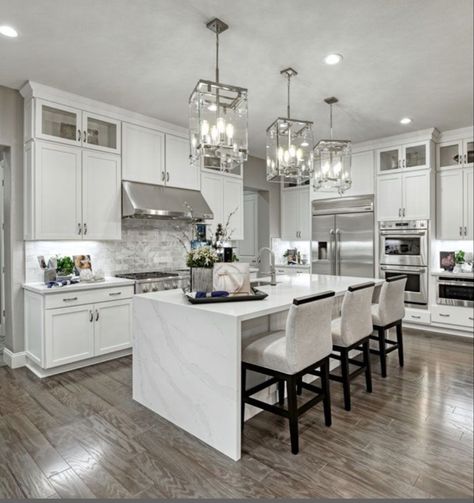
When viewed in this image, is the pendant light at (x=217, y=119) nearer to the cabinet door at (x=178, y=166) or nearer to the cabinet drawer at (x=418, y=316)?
the cabinet door at (x=178, y=166)

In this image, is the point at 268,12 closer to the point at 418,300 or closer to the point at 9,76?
the point at 9,76

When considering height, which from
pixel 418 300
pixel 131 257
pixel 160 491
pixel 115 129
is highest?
pixel 115 129

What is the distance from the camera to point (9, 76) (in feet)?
11.2

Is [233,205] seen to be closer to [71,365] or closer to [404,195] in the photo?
[404,195]

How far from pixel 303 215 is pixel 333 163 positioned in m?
3.03

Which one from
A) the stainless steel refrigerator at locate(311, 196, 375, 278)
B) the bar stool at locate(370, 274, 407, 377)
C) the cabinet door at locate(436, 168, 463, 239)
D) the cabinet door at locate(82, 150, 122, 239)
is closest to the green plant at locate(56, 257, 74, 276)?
the cabinet door at locate(82, 150, 122, 239)

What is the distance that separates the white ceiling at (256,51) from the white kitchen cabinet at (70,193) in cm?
68

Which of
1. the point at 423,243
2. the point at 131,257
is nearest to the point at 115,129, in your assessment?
the point at 131,257

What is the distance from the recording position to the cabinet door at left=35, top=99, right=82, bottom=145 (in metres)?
3.59

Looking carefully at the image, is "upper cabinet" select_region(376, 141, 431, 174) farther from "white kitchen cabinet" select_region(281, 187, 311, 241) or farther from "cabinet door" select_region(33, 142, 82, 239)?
"cabinet door" select_region(33, 142, 82, 239)

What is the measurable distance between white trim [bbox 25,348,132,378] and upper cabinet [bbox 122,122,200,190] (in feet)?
6.94

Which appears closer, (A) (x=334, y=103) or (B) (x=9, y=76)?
(B) (x=9, y=76)

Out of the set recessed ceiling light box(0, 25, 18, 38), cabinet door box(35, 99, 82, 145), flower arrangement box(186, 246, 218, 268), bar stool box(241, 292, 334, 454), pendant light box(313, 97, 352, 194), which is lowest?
bar stool box(241, 292, 334, 454)

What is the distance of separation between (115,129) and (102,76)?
878 millimetres
